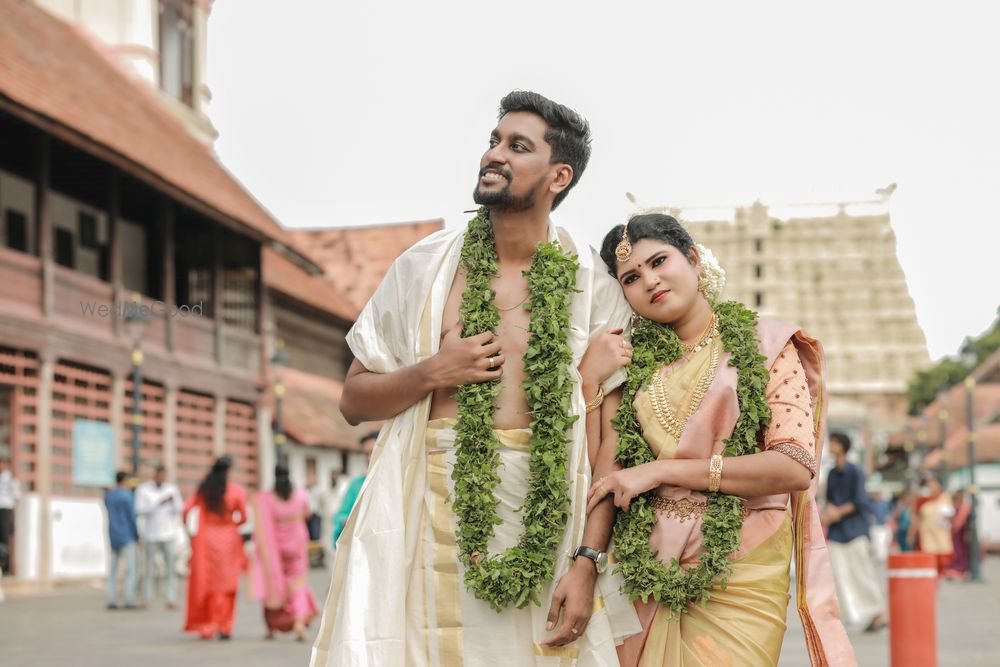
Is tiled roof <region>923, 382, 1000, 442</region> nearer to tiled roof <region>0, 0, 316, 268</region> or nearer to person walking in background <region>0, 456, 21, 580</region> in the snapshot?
tiled roof <region>0, 0, 316, 268</region>

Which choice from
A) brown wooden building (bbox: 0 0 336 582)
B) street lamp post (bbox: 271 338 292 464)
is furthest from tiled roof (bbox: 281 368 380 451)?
street lamp post (bbox: 271 338 292 464)

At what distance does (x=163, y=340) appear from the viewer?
1041 inches

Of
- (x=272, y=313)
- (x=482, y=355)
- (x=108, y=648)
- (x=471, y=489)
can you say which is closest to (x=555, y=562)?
(x=471, y=489)

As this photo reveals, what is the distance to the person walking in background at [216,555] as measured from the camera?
14.1 m

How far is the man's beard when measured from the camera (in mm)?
4004

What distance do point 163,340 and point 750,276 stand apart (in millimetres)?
85074

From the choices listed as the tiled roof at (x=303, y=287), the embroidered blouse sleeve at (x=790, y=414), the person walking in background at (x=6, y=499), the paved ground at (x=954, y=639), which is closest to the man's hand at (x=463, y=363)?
the embroidered blouse sleeve at (x=790, y=414)

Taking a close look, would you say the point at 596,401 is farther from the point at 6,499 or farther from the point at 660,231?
the point at 6,499

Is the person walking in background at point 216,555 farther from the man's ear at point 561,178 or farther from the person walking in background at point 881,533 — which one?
the person walking in background at point 881,533

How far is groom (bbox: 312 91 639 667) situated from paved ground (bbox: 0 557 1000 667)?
23.0ft

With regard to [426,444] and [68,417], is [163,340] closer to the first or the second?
[68,417]

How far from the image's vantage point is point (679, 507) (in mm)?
4016

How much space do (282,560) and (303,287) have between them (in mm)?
24426

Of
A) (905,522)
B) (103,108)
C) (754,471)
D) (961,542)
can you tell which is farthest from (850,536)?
(961,542)
